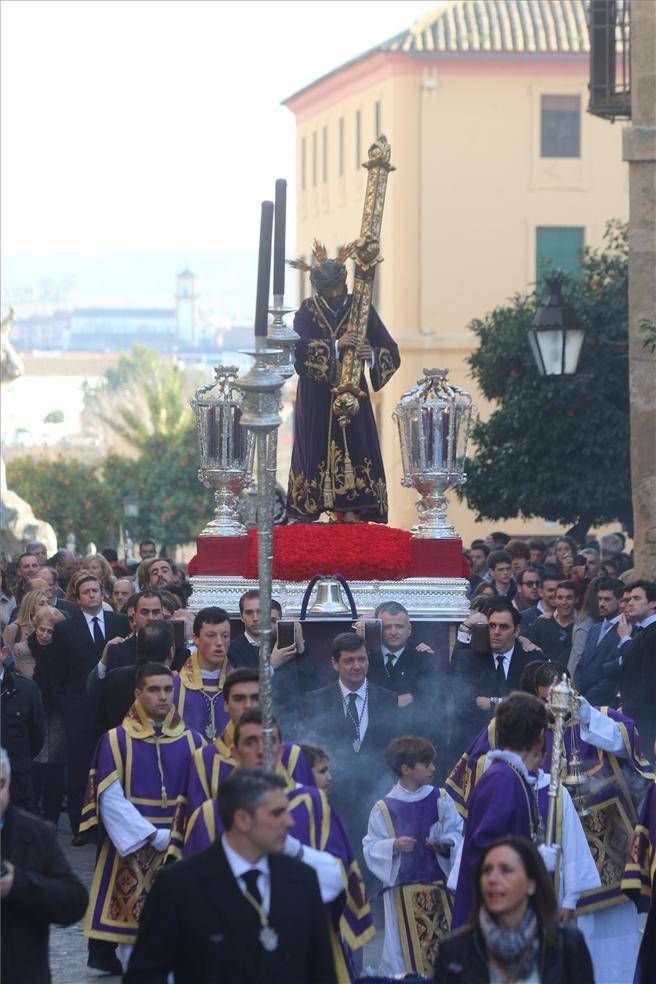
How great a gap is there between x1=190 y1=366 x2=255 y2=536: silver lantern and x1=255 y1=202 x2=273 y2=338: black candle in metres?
7.45

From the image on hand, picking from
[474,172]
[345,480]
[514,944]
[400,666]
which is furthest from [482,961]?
[474,172]

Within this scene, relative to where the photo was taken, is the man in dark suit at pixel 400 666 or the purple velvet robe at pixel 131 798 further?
the man in dark suit at pixel 400 666

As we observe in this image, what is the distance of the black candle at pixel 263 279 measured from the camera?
6.59 metres

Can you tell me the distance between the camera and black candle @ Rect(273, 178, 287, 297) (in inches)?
266

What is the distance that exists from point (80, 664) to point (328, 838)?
5.90 metres

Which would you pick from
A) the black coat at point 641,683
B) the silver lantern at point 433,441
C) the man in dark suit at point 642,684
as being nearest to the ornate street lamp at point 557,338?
the silver lantern at point 433,441

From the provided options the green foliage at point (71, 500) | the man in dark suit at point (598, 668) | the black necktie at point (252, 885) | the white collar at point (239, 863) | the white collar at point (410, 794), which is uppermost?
the white collar at point (239, 863)

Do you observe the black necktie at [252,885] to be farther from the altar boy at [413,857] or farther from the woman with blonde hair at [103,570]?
the woman with blonde hair at [103,570]

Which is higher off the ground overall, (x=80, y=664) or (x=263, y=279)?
(x=263, y=279)

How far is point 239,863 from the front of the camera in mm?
6176

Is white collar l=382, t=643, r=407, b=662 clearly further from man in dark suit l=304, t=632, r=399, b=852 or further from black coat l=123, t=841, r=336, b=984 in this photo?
black coat l=123, t=841, r=336, b=984

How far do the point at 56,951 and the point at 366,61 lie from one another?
3863 centimetres

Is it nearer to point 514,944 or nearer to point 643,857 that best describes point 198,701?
point 643,857

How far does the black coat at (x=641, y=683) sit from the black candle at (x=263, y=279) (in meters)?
5.18
